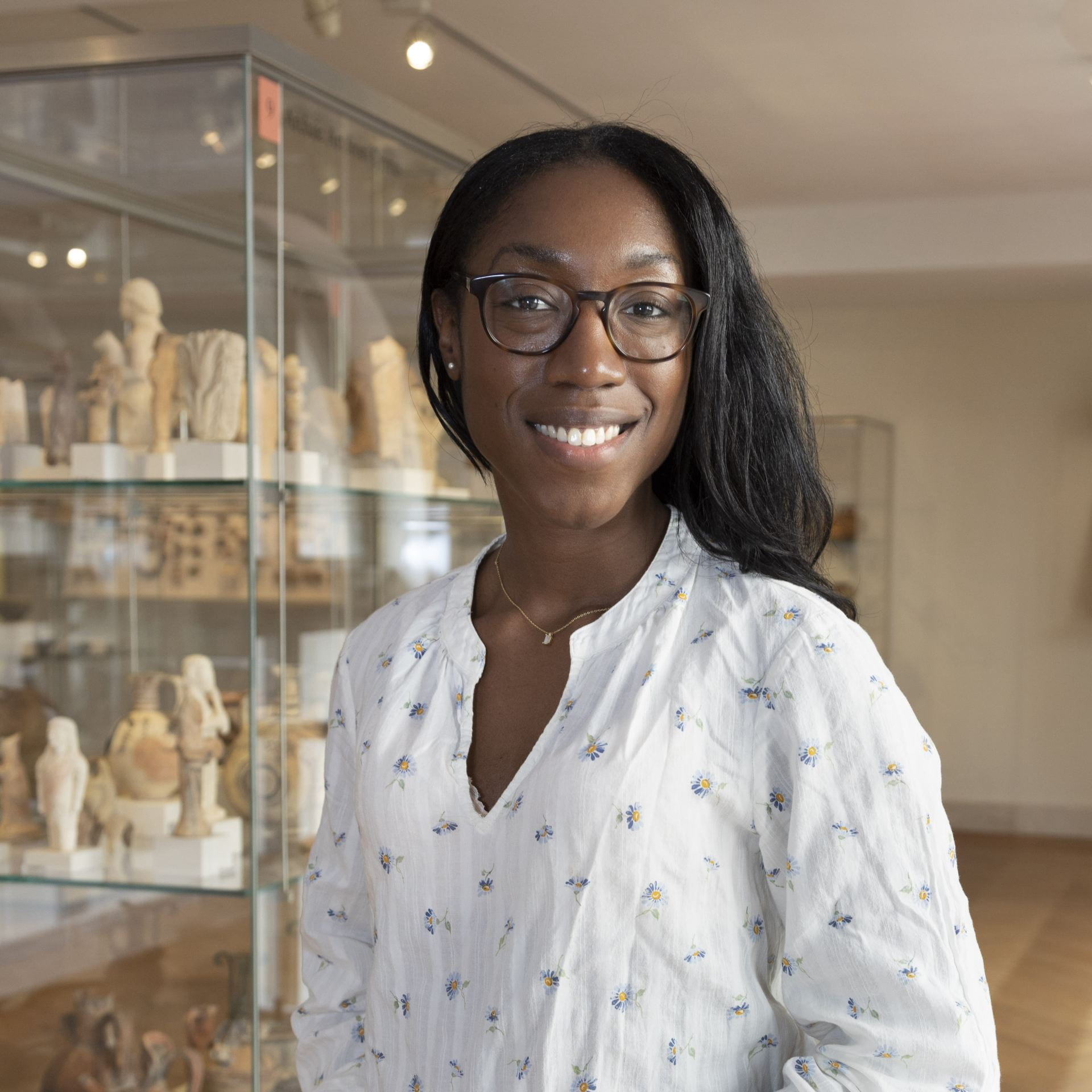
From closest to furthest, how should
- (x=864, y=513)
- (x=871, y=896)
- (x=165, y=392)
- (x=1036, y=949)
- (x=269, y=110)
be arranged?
1. (x=871, y=896)
2. (x=269, y=110)
3. (x=165, y=392)
4. (x=1036, y=949)
5. (x=864, y=513)

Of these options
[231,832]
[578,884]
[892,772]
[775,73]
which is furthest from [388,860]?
[775,73]

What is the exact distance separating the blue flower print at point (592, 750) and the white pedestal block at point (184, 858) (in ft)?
4.49

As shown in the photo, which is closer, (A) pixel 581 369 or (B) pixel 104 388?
(A) pixel 581 369

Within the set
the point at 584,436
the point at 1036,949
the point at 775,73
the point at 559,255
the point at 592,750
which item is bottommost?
the point at 1036,949

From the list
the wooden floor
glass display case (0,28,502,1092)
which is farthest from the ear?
the wooden floor

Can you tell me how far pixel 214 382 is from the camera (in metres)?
2.14

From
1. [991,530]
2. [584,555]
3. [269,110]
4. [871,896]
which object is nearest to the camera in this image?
[871,896]

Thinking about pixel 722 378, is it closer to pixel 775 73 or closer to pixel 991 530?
pixel 775 73

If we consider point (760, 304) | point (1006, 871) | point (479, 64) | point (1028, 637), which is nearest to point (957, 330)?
point (1028, 637)

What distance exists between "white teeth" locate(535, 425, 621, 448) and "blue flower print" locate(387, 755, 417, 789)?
0.28m

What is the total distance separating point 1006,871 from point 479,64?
4602 millimetres

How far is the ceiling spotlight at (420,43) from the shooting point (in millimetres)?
3467

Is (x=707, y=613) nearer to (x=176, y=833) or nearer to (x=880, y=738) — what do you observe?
(x=880, y=738)

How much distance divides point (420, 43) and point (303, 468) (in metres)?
1.68
